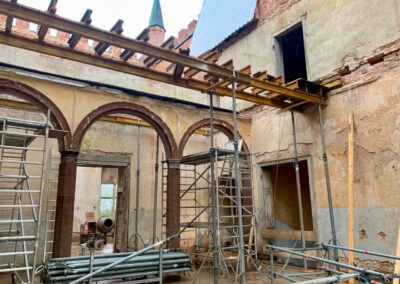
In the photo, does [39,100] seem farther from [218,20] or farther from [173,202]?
[218,20]

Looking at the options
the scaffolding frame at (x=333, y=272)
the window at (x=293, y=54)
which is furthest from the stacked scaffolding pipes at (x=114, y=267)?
the window at (x=293, y=54)

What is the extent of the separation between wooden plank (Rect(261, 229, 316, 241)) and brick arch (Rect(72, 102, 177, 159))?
378 centimetres

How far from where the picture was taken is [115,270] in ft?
20.8

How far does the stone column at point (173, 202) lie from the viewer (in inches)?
336

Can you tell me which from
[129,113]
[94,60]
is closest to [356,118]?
[129,113]

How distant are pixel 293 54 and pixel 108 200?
46.7ft

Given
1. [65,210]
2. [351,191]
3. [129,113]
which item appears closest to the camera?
[351,191]

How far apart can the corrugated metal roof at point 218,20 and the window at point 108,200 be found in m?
10.9

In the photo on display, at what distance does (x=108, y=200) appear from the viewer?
1981 cm

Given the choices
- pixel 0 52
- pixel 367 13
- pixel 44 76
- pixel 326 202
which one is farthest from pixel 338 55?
pixel 0 52

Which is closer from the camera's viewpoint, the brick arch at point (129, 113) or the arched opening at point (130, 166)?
the brick arch at point (129, 113)

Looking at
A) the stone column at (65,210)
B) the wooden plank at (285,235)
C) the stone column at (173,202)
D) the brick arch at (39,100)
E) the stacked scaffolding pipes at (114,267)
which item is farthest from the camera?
the stone column at (173,202)

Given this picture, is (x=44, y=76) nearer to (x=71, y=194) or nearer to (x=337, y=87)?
(x=71, y=194)

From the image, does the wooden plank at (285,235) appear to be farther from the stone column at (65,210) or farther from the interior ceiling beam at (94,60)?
the stone column at (65,210)
